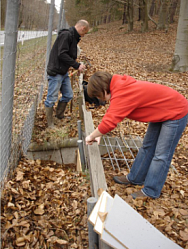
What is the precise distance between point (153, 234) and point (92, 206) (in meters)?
0.45

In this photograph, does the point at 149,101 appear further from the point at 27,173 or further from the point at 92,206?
the point at 27,173

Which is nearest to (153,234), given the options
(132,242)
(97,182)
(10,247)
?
(132,242)

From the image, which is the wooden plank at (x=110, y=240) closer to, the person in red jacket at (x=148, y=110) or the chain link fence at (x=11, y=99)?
the person in red jacket at (x=148, y=110)

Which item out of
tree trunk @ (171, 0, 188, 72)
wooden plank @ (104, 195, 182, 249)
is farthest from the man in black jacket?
tree trunk @ (171, 0, 188, 72)

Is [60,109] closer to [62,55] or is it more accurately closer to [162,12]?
[62,55]

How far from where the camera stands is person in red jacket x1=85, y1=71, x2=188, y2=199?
230 cm

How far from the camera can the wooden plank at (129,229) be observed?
141 cm

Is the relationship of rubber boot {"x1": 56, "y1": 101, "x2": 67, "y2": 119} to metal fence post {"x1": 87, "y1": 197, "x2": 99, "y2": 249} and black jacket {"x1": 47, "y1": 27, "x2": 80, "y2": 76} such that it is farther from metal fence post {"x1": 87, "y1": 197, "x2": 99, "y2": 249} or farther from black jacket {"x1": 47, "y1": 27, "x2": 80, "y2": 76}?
metal fence post {"x1": 87, "y1": 197, "x2": 99, "y2": 249}

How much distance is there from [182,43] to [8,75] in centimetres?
860

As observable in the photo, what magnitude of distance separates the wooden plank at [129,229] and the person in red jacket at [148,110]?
3.22 ft

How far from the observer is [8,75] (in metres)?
2.68

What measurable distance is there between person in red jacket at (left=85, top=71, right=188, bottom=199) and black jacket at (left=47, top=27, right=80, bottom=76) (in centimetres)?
190

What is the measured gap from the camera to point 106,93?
2.47m

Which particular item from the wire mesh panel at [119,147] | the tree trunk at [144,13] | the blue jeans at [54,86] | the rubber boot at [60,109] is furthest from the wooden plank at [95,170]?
the tree trunk at [144,13]
